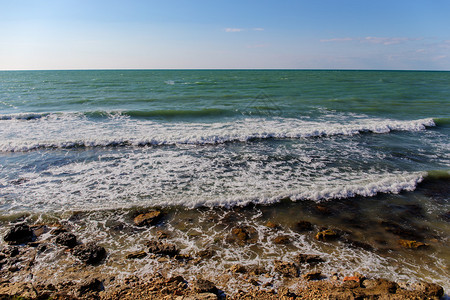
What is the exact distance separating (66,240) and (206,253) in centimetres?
346

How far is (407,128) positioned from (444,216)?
11830 mm

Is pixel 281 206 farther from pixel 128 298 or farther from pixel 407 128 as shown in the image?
pixel 407 128

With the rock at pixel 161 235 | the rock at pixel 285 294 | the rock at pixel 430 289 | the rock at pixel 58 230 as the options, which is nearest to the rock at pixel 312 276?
the rock at pixel 285 294

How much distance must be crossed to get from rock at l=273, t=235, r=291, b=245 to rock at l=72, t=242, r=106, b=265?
4.05m

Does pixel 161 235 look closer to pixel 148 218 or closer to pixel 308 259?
pixel 148 218

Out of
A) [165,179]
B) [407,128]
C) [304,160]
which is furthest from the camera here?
[407,128]

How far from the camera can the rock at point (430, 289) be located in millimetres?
4422

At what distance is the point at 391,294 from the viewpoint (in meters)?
4.40

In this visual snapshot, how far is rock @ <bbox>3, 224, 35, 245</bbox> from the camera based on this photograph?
606 cm

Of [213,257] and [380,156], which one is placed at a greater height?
[380,156]

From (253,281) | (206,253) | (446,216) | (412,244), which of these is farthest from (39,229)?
(446,216)

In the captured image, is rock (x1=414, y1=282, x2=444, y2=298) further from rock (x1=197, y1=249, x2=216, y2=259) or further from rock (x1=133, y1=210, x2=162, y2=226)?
rock (x1=133, y1=210, x2=162, y2=226)

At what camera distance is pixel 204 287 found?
454 centimetres

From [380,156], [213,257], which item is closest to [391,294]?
[213,257]
